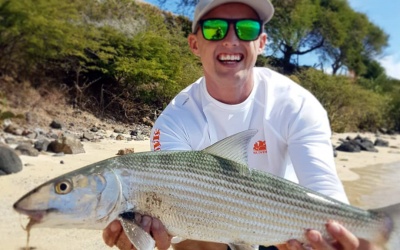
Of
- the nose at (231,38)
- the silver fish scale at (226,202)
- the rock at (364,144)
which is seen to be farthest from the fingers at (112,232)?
the rock at (364,144)

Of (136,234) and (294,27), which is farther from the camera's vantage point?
(294,27)

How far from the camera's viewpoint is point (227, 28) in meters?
3.00

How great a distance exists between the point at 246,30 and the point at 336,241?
1.36m

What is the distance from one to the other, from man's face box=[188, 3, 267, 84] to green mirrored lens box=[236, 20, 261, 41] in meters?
0.03

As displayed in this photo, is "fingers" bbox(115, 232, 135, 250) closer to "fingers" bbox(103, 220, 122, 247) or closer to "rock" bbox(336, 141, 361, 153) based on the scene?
"fingers" bbox(103, 220, 122, 247)

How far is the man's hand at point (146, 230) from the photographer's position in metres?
2.25

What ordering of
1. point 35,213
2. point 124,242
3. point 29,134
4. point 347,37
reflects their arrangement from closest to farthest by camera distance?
point 35,213 → point 124,242 → point 29,134 → point 347,37

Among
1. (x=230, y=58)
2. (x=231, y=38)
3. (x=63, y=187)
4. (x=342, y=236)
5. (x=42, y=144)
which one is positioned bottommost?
(x=42, y=144)

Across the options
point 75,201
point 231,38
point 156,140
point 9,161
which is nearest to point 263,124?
point 231,38

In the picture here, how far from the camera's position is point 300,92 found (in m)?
3.10

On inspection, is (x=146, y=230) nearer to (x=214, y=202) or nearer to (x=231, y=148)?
(x=214, y=202)

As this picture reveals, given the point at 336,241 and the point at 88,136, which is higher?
the point at 336,241

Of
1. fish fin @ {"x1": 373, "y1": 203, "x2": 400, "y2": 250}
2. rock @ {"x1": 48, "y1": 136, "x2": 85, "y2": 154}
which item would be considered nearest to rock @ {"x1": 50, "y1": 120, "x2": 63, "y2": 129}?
rock @ {"x1": 48, "y1": 136, "x2": 85, "y2": 154}

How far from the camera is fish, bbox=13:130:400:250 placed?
216 cm
